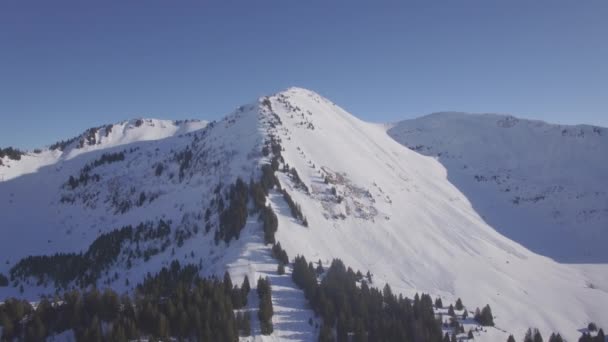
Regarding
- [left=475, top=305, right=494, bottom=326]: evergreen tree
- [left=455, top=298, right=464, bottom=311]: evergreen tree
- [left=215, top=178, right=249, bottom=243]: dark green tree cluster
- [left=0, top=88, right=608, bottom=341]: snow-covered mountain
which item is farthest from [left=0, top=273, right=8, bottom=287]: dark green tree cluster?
[left=475, top=305, right=494, bottom=326]: evergreen tree

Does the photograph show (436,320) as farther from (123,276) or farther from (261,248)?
(123,276)

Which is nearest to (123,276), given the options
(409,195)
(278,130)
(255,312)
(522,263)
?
(255,312)

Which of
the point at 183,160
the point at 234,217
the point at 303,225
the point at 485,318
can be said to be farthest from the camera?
the point at 183,160

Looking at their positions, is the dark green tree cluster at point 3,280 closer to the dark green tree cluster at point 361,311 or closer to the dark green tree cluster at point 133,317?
the dark green tree cluster at point 133,317

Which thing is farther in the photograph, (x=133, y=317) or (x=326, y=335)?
(x=326, y=335)

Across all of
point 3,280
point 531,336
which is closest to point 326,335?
point 531,336

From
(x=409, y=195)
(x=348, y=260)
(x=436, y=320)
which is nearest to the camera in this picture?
(x=436, y=320)

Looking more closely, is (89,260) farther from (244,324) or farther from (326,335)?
(326,335)
